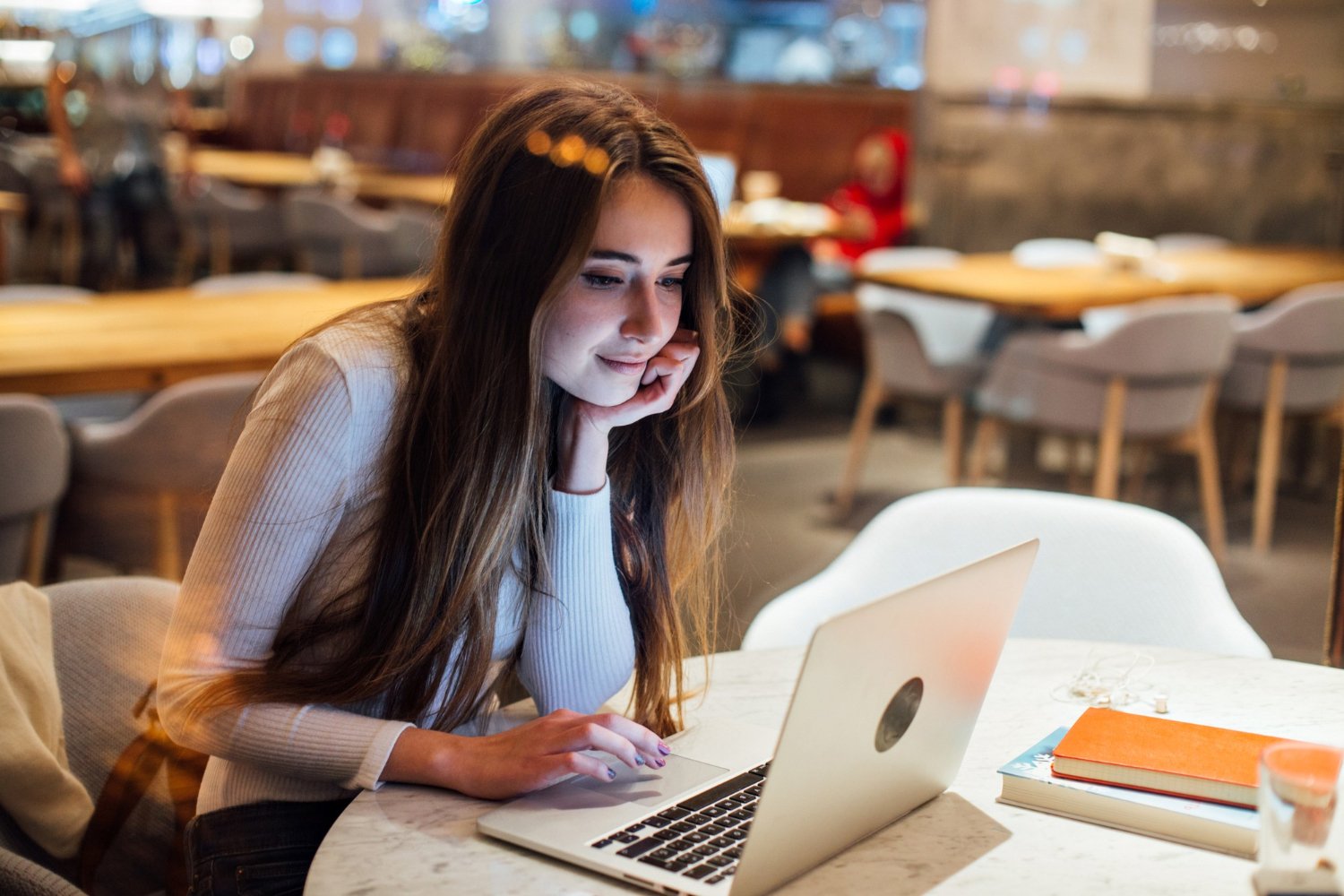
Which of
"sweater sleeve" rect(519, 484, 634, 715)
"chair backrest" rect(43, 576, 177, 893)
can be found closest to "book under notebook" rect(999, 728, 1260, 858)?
"sweater sleeve" rect(519, 484, 634, 715)

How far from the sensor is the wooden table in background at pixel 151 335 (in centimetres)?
309

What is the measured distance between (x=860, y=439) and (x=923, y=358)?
43 cm

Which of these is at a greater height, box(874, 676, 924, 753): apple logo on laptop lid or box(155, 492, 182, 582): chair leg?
box(874, 676, 924, 753): apple logo on laptop lid

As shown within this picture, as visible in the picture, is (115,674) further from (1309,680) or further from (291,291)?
(291,291)

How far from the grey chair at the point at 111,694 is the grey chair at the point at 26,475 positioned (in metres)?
1.23

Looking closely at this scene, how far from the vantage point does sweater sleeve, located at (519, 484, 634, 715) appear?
1.44m

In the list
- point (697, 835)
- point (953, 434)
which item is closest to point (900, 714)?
point (697, 835)

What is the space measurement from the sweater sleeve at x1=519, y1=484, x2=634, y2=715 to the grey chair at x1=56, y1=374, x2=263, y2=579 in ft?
5.62

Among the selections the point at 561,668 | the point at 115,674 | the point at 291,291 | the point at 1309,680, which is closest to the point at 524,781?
the point at 561,668

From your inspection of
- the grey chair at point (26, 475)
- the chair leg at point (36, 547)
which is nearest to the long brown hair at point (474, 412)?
the grey chair at point (26, 475)

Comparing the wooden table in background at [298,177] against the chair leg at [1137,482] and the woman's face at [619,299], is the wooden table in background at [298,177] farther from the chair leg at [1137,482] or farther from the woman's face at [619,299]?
the woman's face at [619,299]

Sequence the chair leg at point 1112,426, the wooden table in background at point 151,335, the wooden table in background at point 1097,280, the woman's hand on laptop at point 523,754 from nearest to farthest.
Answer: the woman's hand on laptop at point 523,754
the wooden table in background at point 151,335
the chair leg at point 1112,426
the wooden table in background at point 1097,280

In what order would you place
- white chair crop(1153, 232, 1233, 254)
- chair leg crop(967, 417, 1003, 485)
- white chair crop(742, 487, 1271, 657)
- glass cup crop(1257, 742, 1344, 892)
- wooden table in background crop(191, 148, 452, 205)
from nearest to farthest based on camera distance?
glass cup crop(1257, 742, 1344, 892) → white chair crop(742, 487, 1271, 657) → chair leg crop(967, 417, 1003, 485) → white chair crop(1153, 232, 1233, 254) → wooden table in background crop(191, 148, 452, 205)

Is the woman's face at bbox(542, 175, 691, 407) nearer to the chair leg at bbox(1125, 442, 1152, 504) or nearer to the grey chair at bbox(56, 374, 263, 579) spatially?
the grey chair at bbox(56, 374, 263, 579)
